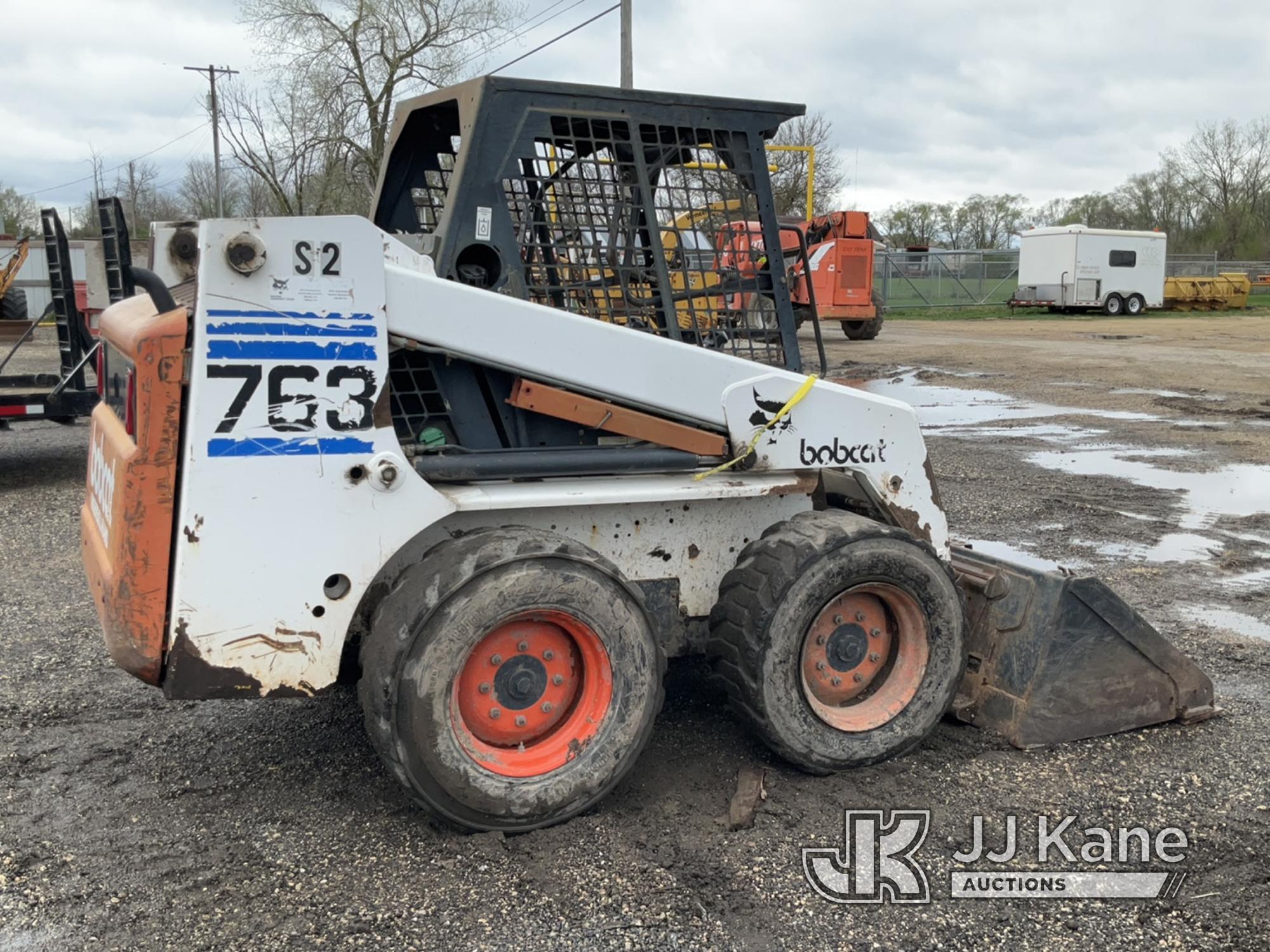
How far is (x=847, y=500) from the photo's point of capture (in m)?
4.57

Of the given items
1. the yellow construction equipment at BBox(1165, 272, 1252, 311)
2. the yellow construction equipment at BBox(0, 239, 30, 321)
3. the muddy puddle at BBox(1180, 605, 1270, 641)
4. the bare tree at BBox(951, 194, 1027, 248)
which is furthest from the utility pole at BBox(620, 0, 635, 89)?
the bare tree at BBox(951, 194, 1027, 248)

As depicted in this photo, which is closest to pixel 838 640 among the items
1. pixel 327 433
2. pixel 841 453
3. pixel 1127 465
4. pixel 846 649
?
pixel 846 649

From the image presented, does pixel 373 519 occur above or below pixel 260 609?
above

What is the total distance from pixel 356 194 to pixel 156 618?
87.7ft

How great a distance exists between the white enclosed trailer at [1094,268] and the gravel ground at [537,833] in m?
33.2

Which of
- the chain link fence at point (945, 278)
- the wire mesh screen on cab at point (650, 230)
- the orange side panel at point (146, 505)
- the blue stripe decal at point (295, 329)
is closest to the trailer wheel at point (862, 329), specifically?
the chain link fence at point (945, 278)

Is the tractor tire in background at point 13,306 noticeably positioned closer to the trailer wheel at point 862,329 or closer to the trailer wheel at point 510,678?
the trailer wheel at point 510,678

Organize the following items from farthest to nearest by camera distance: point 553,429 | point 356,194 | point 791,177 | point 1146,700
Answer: point 791,177, point 356,194, point 1146,700, point 553,429

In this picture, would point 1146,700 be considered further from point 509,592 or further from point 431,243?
point 431,243

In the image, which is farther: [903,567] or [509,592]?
[903,567]

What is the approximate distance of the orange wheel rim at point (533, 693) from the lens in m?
3.54

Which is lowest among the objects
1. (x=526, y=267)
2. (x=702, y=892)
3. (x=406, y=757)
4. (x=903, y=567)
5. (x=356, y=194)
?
(x=702, y=892)

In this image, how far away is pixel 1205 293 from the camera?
40.2 meters

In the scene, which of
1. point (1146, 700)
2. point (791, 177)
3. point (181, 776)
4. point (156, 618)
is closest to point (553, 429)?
point (156, 618)
